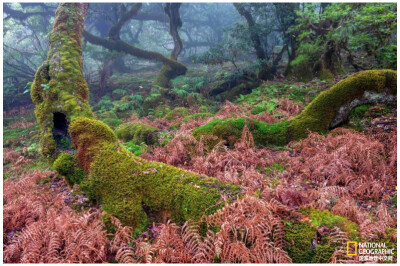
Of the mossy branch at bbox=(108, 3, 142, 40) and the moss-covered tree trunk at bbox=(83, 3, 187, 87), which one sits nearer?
the moss-covered tree trunk at bbox=(83, 3, 187, 87)

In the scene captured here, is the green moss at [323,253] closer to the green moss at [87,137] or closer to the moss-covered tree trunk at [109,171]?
the moss-covered tree trunk at [109,171]

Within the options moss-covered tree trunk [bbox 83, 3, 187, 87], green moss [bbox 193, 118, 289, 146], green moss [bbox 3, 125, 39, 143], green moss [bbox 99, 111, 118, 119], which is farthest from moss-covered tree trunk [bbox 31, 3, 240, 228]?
moss-covered tree trunk [bbox 83, 3, 187, 87]

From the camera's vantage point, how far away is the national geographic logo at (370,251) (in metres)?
2.71

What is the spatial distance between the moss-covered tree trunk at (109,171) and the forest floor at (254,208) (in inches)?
10.3

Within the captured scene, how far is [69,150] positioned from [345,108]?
7.59 m

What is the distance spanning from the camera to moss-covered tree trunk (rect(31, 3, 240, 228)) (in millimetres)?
3865

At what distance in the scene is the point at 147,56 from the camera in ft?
65.2

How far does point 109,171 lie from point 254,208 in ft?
9.15

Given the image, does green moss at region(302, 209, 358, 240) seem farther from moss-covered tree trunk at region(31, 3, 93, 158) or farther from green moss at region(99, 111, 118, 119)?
green moss at region(99, 111, 118, 119)

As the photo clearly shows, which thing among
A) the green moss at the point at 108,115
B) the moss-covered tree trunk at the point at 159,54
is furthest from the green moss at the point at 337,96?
the moss-covered tree trunk at the point at 159,54

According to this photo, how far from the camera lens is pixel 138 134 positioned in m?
8.92

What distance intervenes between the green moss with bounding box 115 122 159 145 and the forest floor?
237 millimetres

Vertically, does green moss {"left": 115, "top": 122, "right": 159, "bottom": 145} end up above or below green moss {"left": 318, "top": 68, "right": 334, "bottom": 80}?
below

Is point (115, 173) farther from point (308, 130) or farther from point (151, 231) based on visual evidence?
point (308, 130)
